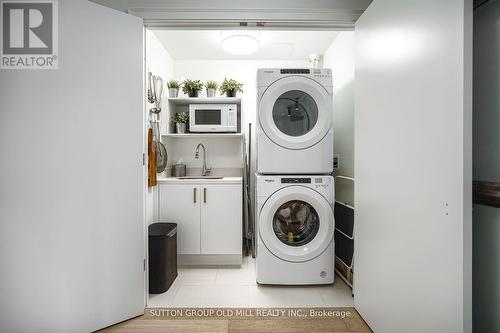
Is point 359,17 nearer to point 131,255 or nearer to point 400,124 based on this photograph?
point 400,124

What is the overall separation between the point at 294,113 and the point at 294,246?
1.16 meters

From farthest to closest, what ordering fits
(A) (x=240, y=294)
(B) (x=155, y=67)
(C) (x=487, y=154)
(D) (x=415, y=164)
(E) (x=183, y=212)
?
(B) (x=155, y=67), (E) (x=183, y=212), (A) (x=240, y=294), (D) (x=415, y=164), (C) (x=487, y=154)

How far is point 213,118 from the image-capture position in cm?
279

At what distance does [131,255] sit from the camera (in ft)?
5.35

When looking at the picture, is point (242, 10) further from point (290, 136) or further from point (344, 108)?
point (344, 108)

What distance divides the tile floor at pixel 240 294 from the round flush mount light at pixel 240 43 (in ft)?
7.05

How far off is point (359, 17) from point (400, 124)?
94 cm

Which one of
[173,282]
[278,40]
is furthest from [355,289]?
[278,40]

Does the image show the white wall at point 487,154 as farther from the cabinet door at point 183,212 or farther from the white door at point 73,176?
the cabinet door at point 183,212

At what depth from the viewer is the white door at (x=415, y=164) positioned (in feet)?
2.94

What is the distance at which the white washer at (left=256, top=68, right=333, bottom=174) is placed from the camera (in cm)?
211

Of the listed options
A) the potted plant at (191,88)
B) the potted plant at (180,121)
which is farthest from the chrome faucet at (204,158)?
the potted plant at (191,88)

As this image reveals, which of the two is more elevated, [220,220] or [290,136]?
[290,136]

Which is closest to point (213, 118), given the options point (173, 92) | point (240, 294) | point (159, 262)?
point (173, 92)
